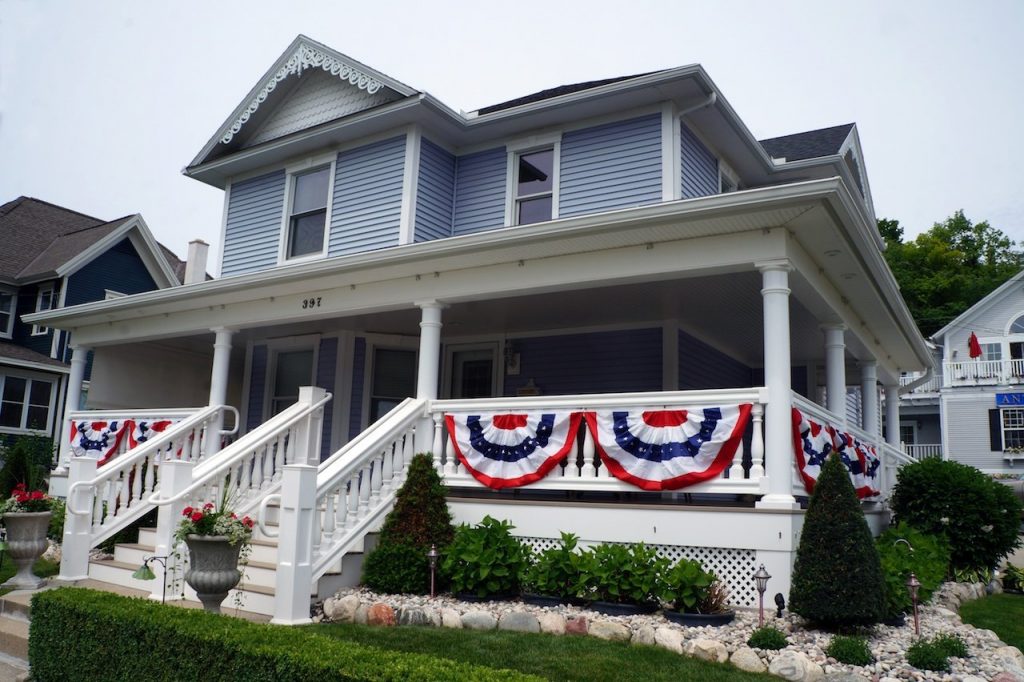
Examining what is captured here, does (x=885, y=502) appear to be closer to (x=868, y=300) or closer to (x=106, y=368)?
(x=868, y=300)

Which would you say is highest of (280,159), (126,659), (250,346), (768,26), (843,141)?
(768,26)

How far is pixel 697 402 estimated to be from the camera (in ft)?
25.5

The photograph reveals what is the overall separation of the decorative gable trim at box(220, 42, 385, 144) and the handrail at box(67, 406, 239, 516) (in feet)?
18.4

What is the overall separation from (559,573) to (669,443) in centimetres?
159

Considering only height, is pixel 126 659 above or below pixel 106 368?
below

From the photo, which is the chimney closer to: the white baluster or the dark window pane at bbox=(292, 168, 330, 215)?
the dark window pane at bbox=(292, 168, 330, 215)

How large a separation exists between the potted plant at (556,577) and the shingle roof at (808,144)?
11.1 metres

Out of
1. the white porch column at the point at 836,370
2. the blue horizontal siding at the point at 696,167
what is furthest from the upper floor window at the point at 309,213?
the white porch column at the point at 836,370

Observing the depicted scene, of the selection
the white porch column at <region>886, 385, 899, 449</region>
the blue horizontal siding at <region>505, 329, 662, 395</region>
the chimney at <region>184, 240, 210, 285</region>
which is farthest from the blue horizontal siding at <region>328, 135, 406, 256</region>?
the white porch column at <region>886, 385, 899, 449</region>

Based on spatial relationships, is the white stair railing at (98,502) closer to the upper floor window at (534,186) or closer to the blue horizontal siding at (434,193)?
the blue horizontal siding at (434,193)

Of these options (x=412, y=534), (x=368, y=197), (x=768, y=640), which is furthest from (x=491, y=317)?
(x=768, y=640)

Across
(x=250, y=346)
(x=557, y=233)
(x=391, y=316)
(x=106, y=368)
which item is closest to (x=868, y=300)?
(x=557, y=233)

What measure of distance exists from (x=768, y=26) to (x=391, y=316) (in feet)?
39.2

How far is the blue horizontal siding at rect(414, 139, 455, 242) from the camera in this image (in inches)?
497
